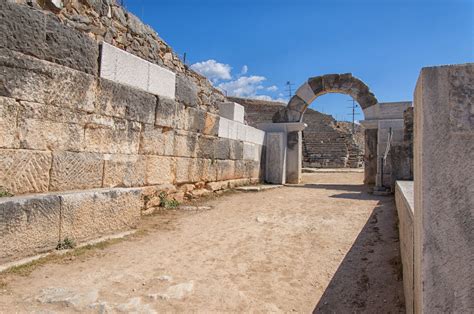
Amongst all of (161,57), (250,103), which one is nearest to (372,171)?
(161,57)

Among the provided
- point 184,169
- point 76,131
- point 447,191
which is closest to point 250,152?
point 184,169

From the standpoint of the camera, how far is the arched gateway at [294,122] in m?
9.60

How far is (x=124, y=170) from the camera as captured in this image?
4430 mm

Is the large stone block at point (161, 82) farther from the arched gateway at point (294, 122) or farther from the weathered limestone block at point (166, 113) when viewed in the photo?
the arched gateway at point (294, 122)

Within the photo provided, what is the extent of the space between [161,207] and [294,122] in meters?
5.97

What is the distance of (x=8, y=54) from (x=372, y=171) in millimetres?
8755

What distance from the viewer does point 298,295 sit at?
2527 millimetres

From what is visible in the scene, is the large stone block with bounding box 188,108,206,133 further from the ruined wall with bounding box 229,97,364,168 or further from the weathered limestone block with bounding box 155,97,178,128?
the ruined wall with bounding box 229,97,364,168

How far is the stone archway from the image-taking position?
948 centimetres

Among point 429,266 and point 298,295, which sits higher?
point 429,266

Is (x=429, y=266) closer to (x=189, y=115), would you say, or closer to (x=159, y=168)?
(x=159, y=168)

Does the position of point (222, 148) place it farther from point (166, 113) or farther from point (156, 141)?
point (156, 141)

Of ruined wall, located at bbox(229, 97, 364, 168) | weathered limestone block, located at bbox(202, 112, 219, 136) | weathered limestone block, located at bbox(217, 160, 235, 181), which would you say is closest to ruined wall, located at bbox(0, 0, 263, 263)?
weathered limestone block, located at bbox(202, 112, 219, 136)

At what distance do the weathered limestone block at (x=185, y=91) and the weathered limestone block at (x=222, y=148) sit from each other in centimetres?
122
